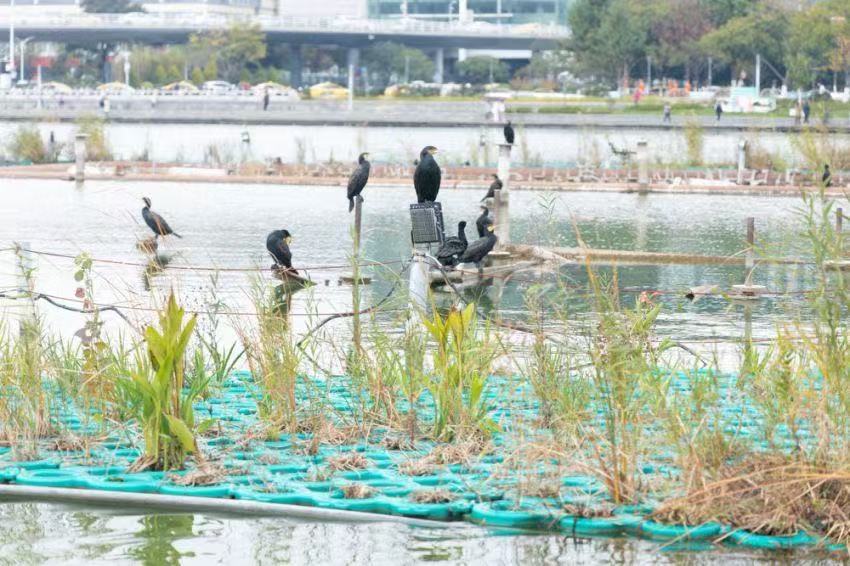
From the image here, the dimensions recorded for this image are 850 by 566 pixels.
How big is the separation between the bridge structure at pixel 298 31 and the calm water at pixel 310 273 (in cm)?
7950

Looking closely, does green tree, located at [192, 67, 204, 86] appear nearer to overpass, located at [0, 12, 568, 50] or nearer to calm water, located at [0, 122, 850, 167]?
overpass, located at [0, 12, 568, 50]

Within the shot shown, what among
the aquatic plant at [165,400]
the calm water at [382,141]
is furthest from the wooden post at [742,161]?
the aquatic plant at [165,400]

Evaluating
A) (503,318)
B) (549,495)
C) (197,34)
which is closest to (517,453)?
(549,495)

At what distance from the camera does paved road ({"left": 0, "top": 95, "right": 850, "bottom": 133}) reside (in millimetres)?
67500

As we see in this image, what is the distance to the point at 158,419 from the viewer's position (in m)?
7.55

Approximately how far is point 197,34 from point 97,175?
7806cm

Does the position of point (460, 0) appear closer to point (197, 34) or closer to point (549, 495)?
point (197, 34)

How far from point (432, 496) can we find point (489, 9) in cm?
14005

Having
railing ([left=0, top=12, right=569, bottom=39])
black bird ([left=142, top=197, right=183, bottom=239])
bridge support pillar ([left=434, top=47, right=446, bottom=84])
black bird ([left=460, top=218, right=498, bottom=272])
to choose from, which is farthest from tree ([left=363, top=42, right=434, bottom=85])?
black bird ([left=460, top=218, right=498, bottom=272])

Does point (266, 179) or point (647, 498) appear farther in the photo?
point (266, 179)

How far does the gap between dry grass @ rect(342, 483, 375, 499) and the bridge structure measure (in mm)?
100776

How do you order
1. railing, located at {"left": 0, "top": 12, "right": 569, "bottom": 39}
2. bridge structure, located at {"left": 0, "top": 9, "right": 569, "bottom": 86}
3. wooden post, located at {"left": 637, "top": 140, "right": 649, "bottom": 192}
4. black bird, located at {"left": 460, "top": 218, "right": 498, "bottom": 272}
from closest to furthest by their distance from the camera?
black bird, located at {"left": 460, "top": 218, "right": 498, "bottom": 272}
wooden post, located at {"left": 637, "top": 140, "right": 649, "bottom": 192}
railing, located at {"left": 0, "top": 12, "right": 569, "bottom": 39}
bridge structure, located at {"left": 0, "top": 9, "right": 569, "bottom": 86}

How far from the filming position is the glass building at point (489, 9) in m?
139

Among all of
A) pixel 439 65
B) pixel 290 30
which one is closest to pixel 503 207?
pixel 290 30
